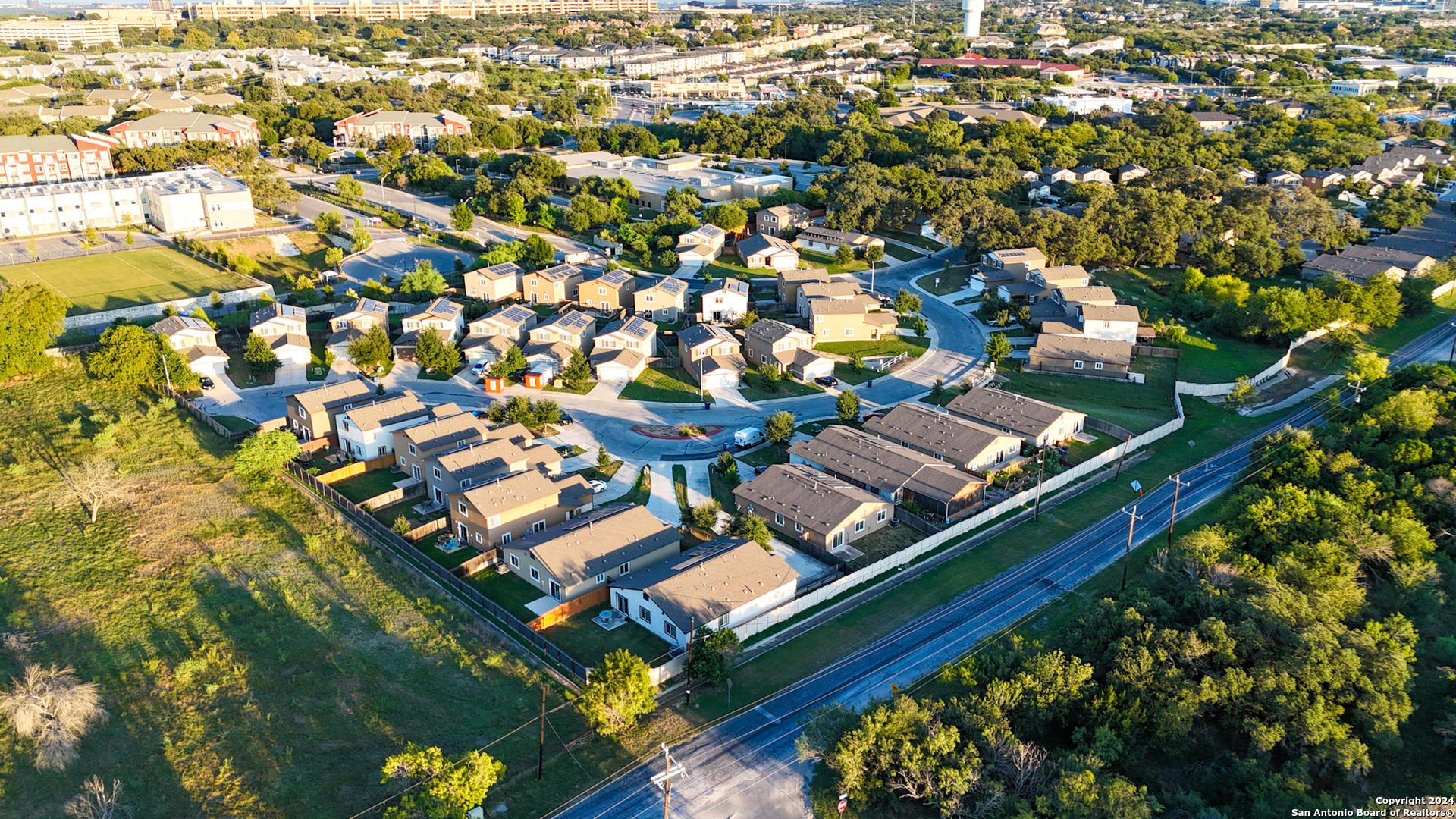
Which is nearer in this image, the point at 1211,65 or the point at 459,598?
the point at 459,598

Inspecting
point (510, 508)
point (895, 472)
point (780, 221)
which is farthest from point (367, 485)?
point (780, 221)

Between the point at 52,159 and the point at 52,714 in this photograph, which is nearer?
the point at 52,714

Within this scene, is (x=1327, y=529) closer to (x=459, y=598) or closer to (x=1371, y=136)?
(x=459, y=598)

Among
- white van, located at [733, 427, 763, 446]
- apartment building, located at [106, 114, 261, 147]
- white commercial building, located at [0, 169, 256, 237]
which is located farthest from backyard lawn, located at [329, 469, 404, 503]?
apartment building, located at [106, 114, 261, 147]

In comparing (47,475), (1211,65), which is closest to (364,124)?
(47,475)

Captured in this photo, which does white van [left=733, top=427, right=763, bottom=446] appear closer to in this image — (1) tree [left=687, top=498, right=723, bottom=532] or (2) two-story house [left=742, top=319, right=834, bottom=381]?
(1) tree [left=687, top=498, right=723, bottom=532]

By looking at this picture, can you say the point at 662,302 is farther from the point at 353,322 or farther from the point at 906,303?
the point at 353,322

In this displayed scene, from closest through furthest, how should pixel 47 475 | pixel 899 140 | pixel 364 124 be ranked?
pixel 47 475 → pixel 899 140 → pixel 364 124
